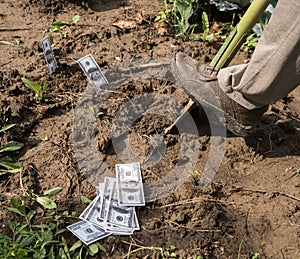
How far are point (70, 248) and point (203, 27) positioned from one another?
2.00 meters

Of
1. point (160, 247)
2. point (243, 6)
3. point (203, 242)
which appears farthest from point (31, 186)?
point (243, 6)

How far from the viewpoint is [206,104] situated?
2.74 metres

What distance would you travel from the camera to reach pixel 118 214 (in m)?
2.40

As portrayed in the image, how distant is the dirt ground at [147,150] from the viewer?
2.36 meters

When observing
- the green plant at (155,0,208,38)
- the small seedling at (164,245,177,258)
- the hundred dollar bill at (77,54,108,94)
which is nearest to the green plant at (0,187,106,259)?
the small seedling at (164,245,177,258)

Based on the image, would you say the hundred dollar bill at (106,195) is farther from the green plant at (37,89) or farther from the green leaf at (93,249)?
the green plant at (37,89)

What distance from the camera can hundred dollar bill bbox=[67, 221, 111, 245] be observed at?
7.38ft

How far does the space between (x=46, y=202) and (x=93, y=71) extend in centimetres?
98

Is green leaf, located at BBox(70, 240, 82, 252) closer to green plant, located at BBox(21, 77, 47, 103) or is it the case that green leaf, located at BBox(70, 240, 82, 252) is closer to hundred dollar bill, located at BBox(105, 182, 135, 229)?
hundred dollar bill, located at BBox(105, 182, 135, 229)

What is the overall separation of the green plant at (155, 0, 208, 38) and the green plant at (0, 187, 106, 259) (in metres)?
1.73

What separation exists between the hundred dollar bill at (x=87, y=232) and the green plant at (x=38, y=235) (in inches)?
1.1

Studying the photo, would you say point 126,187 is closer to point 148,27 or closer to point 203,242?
point 203,242

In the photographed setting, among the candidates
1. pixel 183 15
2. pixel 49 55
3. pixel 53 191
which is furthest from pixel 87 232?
pixel 183 15

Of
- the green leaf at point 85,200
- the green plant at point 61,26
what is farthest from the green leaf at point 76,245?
the green plant at point 61,26
